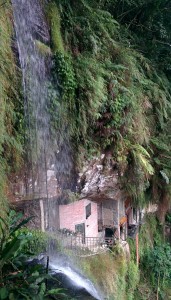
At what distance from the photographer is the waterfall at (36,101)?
7.03 metres

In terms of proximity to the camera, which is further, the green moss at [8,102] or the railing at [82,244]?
the railing at [82,244]

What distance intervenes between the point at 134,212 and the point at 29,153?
7.20 metres

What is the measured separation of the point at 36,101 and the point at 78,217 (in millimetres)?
4873

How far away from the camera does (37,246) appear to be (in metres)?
7.83

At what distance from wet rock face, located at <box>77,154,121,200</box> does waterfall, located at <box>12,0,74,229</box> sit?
0.92m

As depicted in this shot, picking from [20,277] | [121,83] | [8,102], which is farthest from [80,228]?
[20,277]

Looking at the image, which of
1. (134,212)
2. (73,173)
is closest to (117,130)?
(73,173)

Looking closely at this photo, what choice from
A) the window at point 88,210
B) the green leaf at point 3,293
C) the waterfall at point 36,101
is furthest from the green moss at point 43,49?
the window at point 88,210

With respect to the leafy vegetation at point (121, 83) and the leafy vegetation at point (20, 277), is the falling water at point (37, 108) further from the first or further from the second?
the leafy vegetation at point (20, 277)

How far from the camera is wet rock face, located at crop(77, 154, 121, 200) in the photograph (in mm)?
8602

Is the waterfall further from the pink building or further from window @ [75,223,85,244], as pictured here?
window @ [75,223,85,244]

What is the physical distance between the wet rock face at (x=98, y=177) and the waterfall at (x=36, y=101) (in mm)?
917

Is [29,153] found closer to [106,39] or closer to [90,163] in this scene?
[90,163]

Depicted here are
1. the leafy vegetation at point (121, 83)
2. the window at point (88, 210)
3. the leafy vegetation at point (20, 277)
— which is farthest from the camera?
the window at point (88, 210)
